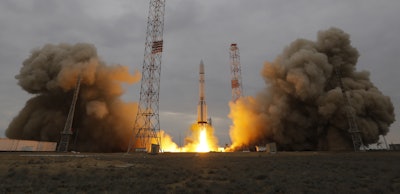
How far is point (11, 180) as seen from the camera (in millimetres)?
12398

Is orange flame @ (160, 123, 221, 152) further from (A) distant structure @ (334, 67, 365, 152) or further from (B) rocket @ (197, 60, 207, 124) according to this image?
(A) distant structure @ (334, 67, 365, 152)

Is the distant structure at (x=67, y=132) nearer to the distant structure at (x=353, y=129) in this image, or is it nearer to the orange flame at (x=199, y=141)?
the orange flame at (x=199, y=141)

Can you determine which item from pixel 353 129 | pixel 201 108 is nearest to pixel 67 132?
pixel 201 108

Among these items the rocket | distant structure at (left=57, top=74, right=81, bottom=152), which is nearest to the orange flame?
the rocket

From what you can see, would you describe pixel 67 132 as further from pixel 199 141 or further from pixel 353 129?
pixel 353 129

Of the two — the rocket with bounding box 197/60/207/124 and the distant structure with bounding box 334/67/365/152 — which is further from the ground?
the rocket with bounding box 197/60/207/124

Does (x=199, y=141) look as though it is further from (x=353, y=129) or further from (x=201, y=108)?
(x=353, y=129)

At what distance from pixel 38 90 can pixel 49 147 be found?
48.1 feet

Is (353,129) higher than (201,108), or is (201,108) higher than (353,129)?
(201,108)

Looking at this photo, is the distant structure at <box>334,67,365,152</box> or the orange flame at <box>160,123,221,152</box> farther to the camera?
the orange flame at <box>160,123,221,152</box>

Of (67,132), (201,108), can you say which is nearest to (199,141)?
(201,108)

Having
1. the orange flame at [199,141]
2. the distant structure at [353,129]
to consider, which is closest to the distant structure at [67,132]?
the orange flame at [199,141]

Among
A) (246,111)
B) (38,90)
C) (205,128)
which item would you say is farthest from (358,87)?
(38,90)

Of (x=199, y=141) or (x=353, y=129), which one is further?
(x=199, y=141)
